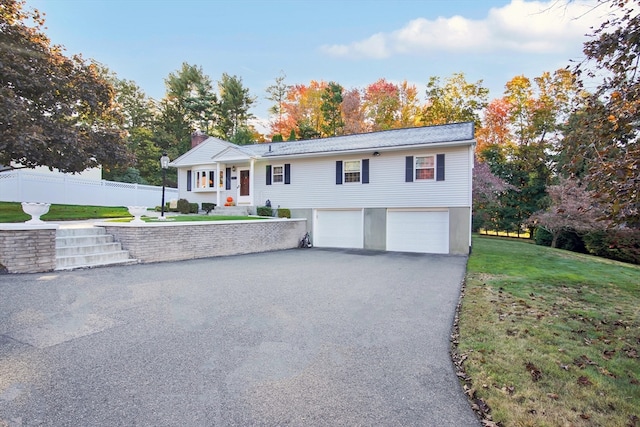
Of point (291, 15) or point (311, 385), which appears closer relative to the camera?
point (311, 385)

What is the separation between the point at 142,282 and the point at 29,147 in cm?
651

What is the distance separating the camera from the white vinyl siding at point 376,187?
13.0 metres

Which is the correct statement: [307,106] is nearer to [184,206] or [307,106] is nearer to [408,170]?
[184,206]

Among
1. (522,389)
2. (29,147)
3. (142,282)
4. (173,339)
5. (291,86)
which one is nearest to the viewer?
(522,389)

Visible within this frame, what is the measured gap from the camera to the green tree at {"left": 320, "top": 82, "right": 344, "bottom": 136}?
97.7ft

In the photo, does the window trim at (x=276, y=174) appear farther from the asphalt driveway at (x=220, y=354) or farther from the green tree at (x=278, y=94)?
the green tree at (x=278, y=94)

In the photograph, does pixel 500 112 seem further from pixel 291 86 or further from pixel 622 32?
pixel 622 32

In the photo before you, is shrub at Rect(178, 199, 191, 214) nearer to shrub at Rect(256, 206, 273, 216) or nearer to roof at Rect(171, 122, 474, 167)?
roof at Rect(171, 122, 474, 167)

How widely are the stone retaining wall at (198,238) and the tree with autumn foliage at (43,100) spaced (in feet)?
12.5

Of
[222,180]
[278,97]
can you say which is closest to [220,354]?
[222,180]

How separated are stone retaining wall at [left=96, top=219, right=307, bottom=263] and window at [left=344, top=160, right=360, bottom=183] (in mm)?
3535

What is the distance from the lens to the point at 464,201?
12875 mm

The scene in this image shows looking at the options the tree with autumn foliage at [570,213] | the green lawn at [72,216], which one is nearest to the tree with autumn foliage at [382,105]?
the tree with autumn foliage at [570,213]

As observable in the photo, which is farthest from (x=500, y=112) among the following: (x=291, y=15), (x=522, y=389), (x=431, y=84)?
(x=522, y=389)
